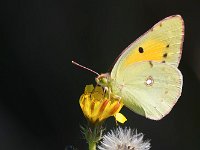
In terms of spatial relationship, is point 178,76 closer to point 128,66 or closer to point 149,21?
point 128,66

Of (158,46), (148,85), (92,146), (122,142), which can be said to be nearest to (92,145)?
(92,146)

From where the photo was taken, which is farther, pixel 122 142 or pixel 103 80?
pixel 103 80

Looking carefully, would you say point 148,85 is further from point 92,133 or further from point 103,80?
point 92,133

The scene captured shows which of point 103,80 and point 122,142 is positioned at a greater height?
point 103,80

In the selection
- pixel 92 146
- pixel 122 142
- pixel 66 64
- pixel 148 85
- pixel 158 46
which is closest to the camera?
pixel 92 146

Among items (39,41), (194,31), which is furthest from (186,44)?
(39,41)

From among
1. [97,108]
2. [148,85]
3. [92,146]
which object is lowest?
[92,146]

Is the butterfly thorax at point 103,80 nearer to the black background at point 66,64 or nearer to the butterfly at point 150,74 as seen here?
the butterfly at point 150,74
